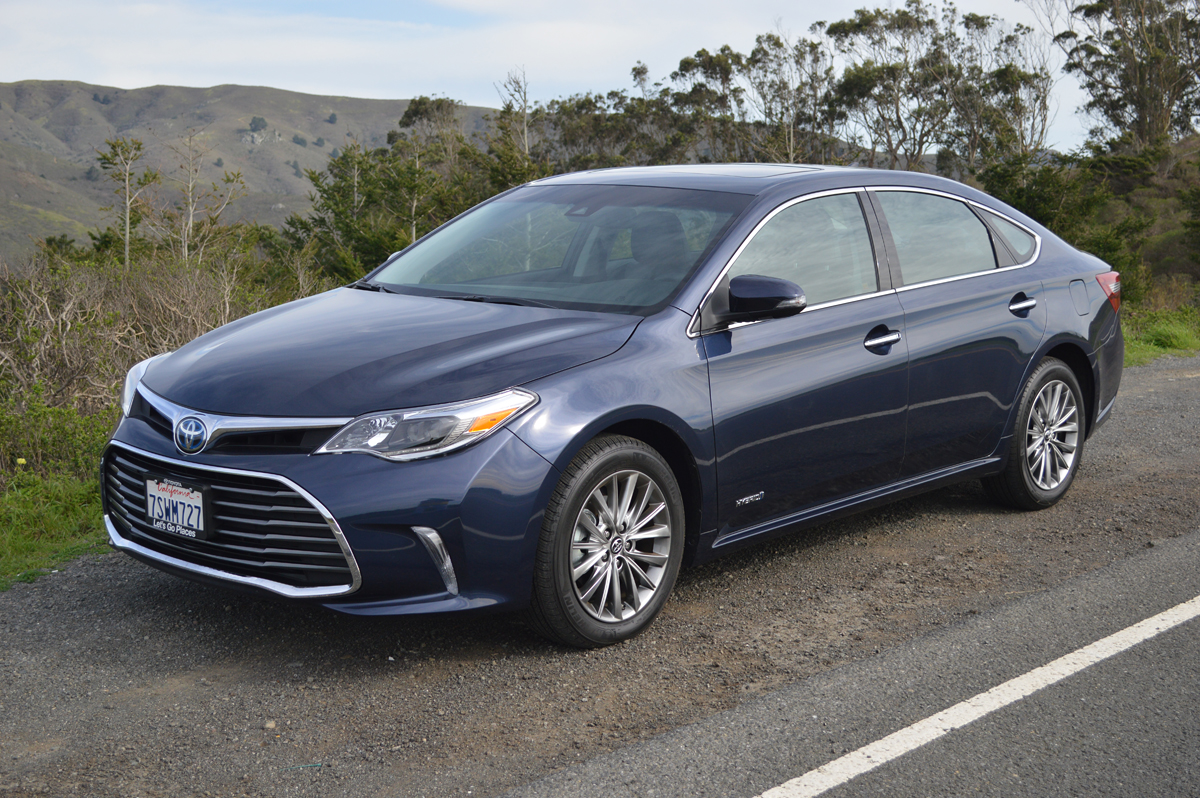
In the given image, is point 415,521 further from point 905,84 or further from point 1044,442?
point 905,84

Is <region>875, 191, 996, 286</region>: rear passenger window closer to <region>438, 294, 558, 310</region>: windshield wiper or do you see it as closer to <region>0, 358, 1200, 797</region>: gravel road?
<region>0, 358, 1200, 797</region>: gravel road

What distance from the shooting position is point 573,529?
146 inches

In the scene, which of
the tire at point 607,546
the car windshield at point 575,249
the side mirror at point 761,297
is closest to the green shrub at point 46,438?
the car windshield at point 575,249

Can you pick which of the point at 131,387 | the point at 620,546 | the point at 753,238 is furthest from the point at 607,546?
the point at 131,387

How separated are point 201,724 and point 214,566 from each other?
1.76 ft

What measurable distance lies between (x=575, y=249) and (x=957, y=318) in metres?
1.82

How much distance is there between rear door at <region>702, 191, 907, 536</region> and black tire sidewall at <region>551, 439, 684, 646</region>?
0.79 feet

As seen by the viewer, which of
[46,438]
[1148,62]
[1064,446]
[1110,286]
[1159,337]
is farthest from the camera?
[1148,62]

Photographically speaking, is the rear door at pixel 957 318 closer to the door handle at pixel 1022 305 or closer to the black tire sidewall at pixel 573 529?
the door handle at pixel 1022 305

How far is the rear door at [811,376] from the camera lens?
4.18 meters

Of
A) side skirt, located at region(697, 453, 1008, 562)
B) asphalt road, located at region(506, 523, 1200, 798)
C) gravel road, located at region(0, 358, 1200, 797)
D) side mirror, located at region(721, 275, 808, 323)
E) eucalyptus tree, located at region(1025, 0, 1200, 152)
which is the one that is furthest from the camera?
eucalyptus tree, located at region(1025, 0, 1200, 152)

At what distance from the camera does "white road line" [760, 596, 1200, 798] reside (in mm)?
2988

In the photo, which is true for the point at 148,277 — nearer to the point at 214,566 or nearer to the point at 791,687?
the point at 214,566

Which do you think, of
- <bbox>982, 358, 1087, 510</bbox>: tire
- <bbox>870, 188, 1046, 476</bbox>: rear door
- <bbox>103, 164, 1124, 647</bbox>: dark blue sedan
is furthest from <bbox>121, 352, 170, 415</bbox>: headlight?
<bbox>982, 358, 1087, 510</bbox>: tire
